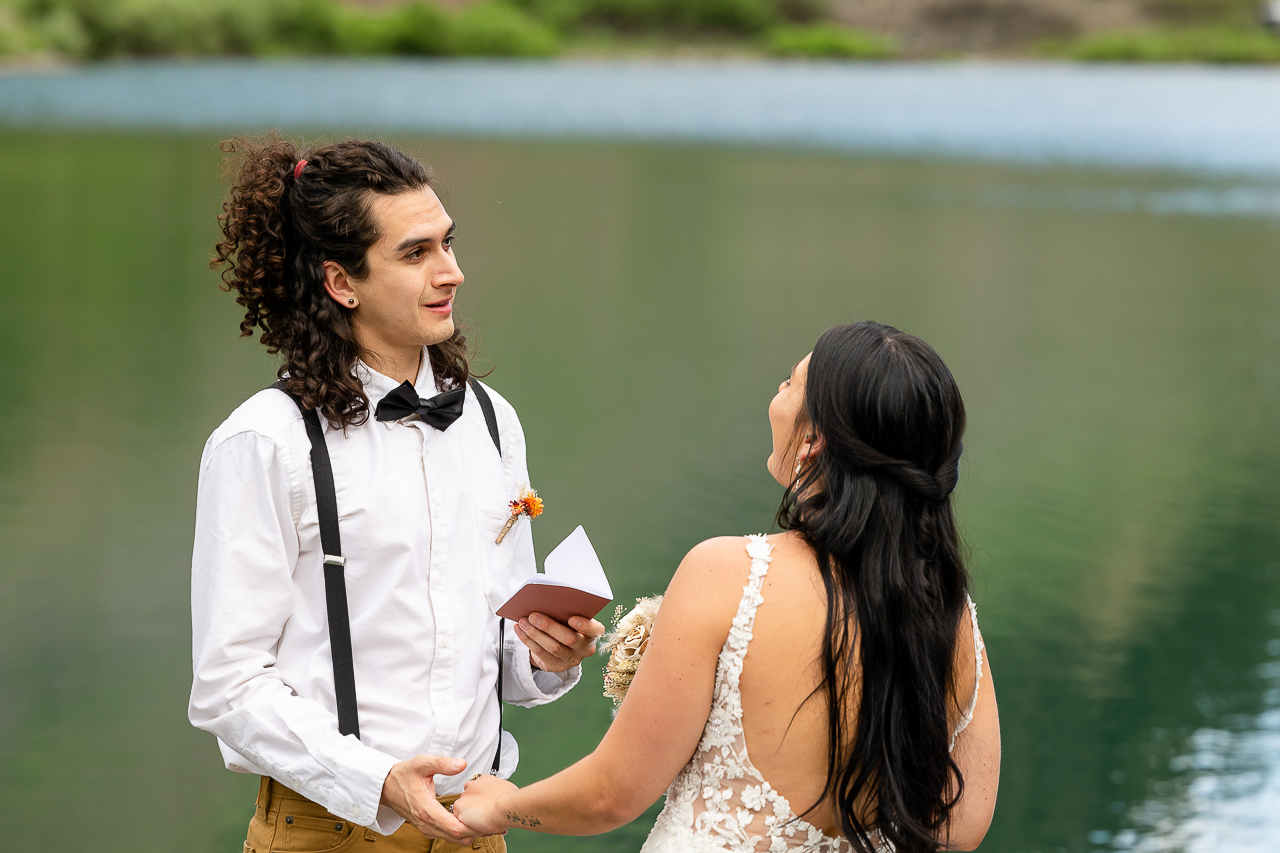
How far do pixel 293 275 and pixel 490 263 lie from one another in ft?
44.3

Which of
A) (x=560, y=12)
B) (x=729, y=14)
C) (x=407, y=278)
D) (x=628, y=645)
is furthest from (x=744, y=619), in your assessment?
(x=729, y=14)

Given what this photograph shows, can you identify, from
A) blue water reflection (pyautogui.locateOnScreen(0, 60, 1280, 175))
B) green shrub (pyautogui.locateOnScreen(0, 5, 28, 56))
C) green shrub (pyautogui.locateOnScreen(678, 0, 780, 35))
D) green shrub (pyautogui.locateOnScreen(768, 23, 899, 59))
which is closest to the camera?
blue water reflection (pyautogui.locateOnScreen(0, 60, 1280, 175))

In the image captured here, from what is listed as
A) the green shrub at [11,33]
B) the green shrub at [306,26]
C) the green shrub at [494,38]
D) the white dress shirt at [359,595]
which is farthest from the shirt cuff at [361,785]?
the green shrub at [494,38]

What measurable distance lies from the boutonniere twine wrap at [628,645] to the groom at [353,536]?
0.34 feet

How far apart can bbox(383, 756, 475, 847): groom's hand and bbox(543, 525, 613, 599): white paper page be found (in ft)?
0.96

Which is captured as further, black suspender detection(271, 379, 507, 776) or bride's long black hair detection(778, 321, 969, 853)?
black suspender detection(271, 379, 507, 776)

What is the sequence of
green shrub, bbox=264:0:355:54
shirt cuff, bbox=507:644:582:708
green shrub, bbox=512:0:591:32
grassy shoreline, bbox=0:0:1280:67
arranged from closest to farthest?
shirt cuff, bbox=507:644:582:708, grassy shoreline, bbox=0:0:1280:67, green shrub, bbox=264:0:355:54, green shrub, bbox=512:0:591:32

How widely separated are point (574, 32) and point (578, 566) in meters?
66.3

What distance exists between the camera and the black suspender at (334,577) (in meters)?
1.71

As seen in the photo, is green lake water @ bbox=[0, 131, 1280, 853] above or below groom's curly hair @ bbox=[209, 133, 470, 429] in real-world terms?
below

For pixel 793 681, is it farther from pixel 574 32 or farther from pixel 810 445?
pixel 574 32

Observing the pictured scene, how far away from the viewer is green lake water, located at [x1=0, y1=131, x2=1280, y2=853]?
4.45 m

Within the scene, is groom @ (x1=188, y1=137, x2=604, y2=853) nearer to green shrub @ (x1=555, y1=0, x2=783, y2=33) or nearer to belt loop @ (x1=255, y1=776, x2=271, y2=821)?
belt loop @ (x1=255, y1=776, x2=271, y2=821)

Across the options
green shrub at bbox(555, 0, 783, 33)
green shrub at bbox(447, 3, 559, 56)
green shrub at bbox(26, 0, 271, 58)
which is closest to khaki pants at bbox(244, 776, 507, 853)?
green shrub at bbox(26, 0, 271, 58)
